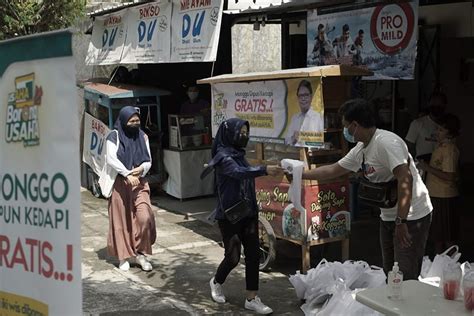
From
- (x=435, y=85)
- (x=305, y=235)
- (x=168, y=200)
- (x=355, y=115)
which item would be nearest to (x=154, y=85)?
(x=168, y=200)

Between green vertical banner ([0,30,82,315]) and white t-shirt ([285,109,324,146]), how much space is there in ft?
11.6

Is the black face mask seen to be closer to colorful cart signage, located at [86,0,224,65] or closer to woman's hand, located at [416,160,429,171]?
woman's hand, located at [416,160,429,171]

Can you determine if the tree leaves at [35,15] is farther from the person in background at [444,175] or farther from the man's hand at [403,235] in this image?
the man's hand at [403,235]

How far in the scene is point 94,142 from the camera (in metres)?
10.5

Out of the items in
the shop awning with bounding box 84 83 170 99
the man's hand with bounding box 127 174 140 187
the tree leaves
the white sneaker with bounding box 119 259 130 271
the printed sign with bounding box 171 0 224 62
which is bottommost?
the white sneaker with bounding box 119 259 130 271

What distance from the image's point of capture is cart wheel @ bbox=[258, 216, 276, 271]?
20.1ft

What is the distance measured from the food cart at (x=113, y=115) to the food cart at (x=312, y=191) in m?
4.08

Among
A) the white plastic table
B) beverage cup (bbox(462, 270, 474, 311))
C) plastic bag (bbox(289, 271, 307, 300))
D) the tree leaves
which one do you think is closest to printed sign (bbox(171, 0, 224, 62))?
the tree leaves

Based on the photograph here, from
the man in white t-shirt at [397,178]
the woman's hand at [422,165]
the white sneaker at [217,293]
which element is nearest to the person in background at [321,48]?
the woman's hand at [422,165]

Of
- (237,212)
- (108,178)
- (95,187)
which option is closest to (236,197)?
(237,212)

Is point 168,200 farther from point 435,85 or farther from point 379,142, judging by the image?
point 379,142

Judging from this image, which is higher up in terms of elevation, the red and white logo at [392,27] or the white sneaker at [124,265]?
the red and white logo at [392,27]

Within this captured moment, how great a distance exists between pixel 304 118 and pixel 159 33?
4.19 m

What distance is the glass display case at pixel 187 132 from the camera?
989 cm
